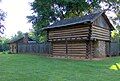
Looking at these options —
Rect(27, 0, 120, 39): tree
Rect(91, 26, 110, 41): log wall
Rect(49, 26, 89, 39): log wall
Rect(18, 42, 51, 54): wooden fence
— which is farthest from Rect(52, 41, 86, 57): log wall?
Rect(27, 0, 120, 39): tree

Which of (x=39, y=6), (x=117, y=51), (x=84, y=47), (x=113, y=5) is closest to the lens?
(x=84, y=47)

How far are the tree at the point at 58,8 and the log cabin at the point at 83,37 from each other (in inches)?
529

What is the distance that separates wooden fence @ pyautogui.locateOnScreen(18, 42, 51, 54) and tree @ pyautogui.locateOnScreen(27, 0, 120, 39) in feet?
13.8

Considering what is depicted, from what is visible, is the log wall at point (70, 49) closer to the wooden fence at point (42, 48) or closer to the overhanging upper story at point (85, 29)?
the overhanging upper story at point (85, 29)

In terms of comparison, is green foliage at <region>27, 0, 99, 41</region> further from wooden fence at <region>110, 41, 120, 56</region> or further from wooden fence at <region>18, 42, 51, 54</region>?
wooden fence at <region>110, 41, 120, 56</region>

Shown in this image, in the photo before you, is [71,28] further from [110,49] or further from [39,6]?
[39,6]

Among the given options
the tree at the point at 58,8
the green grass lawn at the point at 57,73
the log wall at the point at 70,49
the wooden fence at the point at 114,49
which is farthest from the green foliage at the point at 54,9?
the green grass lawn at the point at 57,73

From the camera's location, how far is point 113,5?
4544 centimetres

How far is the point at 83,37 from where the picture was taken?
24.4 meters

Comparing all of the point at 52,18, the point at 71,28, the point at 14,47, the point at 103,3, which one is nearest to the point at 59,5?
the point at 52,18

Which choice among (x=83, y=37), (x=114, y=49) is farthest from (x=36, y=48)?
(x=83, y=37)

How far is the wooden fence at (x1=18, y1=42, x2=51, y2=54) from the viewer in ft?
123

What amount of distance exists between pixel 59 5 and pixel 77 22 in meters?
19.9

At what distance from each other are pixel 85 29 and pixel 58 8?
2107cm
